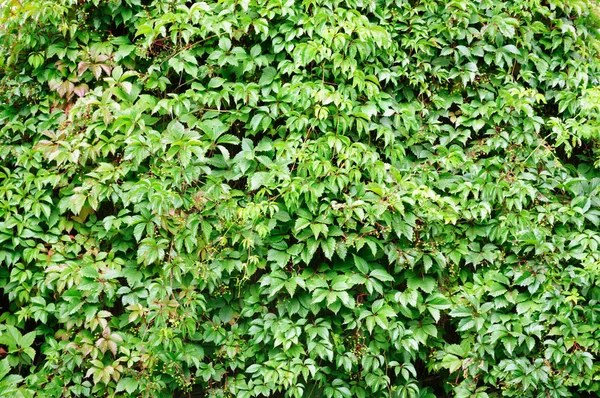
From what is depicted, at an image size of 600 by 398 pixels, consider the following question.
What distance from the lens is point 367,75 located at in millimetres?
3316

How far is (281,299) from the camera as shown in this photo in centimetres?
310

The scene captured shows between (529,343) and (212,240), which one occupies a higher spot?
(212,240)

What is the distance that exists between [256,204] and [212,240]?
1.07ft

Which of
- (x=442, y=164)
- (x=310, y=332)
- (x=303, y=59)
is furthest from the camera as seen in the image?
(x=442, y=164)

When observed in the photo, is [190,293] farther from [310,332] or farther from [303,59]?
[303,59]

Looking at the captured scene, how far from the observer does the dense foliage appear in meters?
3.00

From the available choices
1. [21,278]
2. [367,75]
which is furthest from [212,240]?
[367,75]

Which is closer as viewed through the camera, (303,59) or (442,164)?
(303,59)

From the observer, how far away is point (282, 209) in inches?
121

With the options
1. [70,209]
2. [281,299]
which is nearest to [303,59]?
[281,299]

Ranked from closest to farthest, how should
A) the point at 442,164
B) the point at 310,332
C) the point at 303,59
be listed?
1. the point at 310,332
2. the point at 303,59
3. the point at 442,164

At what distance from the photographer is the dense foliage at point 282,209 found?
3.00 meters

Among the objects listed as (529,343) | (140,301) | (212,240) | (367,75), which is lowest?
(529,343)

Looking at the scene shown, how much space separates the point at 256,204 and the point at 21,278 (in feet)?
4.35
